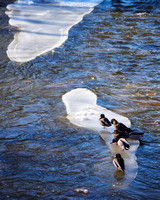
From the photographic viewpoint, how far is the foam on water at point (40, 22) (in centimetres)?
1519

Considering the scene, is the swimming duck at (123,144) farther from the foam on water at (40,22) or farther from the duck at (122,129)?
the foam on water at (40,22)

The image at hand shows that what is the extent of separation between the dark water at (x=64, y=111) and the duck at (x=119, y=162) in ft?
0.65

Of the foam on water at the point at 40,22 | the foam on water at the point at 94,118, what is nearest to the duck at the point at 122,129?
the foam on water at the point at 94,118

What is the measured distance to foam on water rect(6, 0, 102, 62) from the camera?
49.8 ft

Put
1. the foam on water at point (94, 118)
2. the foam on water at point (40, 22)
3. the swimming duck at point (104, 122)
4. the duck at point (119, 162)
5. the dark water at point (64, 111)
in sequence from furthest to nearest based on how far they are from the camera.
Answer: the foam on water at point (40, 22) < the swimming duck at point (104, 122) < the foam on water at point (94, 118) < the duck at point (119, 162) < the dark water at point (64, 111)

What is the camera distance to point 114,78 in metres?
12.1

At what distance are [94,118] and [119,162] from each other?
2.55 meters

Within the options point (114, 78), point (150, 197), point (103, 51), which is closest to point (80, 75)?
point (114, 78)

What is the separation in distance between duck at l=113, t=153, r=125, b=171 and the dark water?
0.65 feet

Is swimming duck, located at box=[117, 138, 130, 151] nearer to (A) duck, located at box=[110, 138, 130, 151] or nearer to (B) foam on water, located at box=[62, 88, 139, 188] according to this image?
(A) duck, located at box=[110, 138, 130, 151]

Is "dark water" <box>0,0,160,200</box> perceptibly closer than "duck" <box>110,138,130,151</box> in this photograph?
Yes

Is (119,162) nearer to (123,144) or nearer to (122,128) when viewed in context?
(123,144)

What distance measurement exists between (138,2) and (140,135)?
21.0 m

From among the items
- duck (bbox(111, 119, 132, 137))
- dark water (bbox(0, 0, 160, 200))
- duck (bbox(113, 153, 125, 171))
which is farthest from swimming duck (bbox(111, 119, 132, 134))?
duck (bbox(113, 153, 125, 171))
